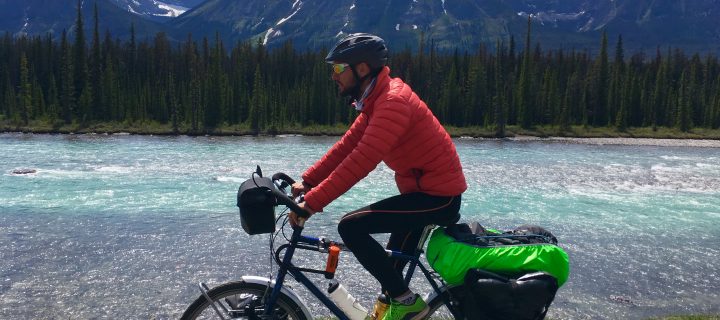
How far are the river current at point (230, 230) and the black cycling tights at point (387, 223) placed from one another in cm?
93

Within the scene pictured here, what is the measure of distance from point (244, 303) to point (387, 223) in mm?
1342

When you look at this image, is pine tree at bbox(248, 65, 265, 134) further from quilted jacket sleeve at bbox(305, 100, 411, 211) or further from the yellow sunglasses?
quilted jacket sleeve at bbox(305, 100, 411, 211)

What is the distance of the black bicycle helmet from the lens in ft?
16.3

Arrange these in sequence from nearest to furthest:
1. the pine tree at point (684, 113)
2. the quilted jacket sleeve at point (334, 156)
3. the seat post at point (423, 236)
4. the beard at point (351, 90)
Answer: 1. the beard at point (351, 90)
2. the seat post at point (423, 236)
3. the quilted jacket sleeve at point (334, 156)
4. the pine tree at point (684, 113)

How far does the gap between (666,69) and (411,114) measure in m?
132

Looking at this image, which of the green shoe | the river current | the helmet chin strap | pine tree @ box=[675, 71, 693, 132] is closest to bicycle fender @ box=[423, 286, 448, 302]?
the green shoe

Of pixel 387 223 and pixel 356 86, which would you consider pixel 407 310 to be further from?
pixel 356 86

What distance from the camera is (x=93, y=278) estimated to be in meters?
15.0

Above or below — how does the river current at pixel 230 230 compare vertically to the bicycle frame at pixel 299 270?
below

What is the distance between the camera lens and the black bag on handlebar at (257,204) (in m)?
4.72

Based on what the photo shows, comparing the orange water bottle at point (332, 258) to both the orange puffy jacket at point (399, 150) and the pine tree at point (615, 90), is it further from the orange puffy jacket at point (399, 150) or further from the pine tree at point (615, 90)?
the pine tree at point (615, 90)

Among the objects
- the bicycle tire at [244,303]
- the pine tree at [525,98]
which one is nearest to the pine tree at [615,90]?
the pine tree at [525,98]

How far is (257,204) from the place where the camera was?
4762mm

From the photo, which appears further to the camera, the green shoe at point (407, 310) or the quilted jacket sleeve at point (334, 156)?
the quilted jacket sleeve at point (334, 156)
